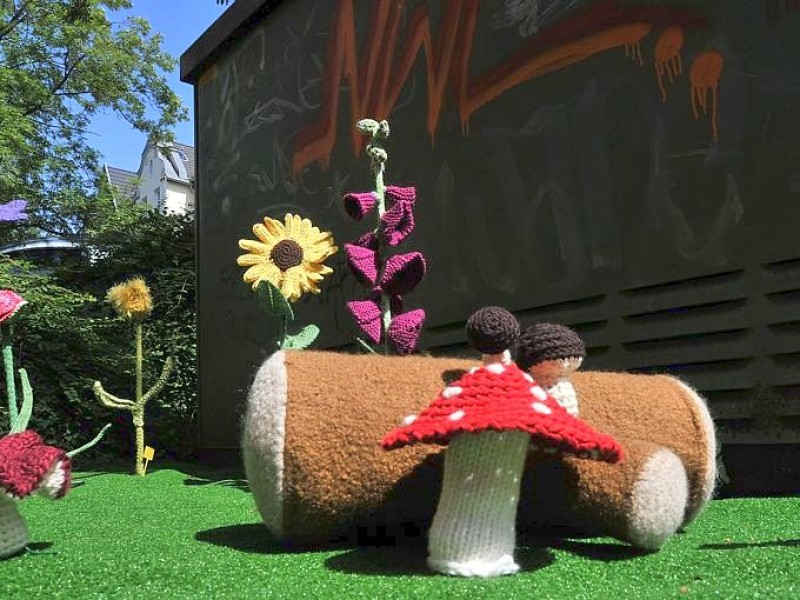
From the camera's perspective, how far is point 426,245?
17.3 ft

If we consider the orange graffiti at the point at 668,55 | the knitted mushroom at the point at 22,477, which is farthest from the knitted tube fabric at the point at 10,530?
the orange graffiti at the point at 668,55

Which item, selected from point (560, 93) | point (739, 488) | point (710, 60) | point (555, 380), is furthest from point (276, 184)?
point (555, 380)

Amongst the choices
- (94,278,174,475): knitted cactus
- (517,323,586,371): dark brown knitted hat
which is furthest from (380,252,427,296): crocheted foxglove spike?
(94,278,174,475): knitted cactus

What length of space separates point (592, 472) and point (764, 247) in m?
1.93

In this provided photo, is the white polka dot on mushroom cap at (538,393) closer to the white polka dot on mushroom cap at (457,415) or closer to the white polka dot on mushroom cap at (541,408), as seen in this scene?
the white polka dot on mushroom cap at (541,408)

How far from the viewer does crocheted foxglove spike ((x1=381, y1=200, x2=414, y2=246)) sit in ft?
9.75

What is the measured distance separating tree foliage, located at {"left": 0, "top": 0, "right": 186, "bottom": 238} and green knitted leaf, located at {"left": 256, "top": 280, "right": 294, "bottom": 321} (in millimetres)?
8473

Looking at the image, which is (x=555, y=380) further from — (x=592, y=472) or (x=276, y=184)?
(x=276, y=184)

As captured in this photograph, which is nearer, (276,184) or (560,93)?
(560,93)

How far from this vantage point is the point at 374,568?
1905 millimetres

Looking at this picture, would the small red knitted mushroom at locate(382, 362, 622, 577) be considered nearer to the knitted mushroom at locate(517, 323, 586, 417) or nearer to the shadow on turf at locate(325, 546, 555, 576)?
the shadow on turf at locate(325, 546, 555, 576)

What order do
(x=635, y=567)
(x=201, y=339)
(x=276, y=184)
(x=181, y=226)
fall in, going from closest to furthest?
(x=635, y=567) → (x=276, y=184) → (x=201, y=339) → (x=181, y=226)

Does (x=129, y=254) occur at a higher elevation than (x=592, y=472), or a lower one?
higher

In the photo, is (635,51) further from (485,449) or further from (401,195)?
(485,449)
